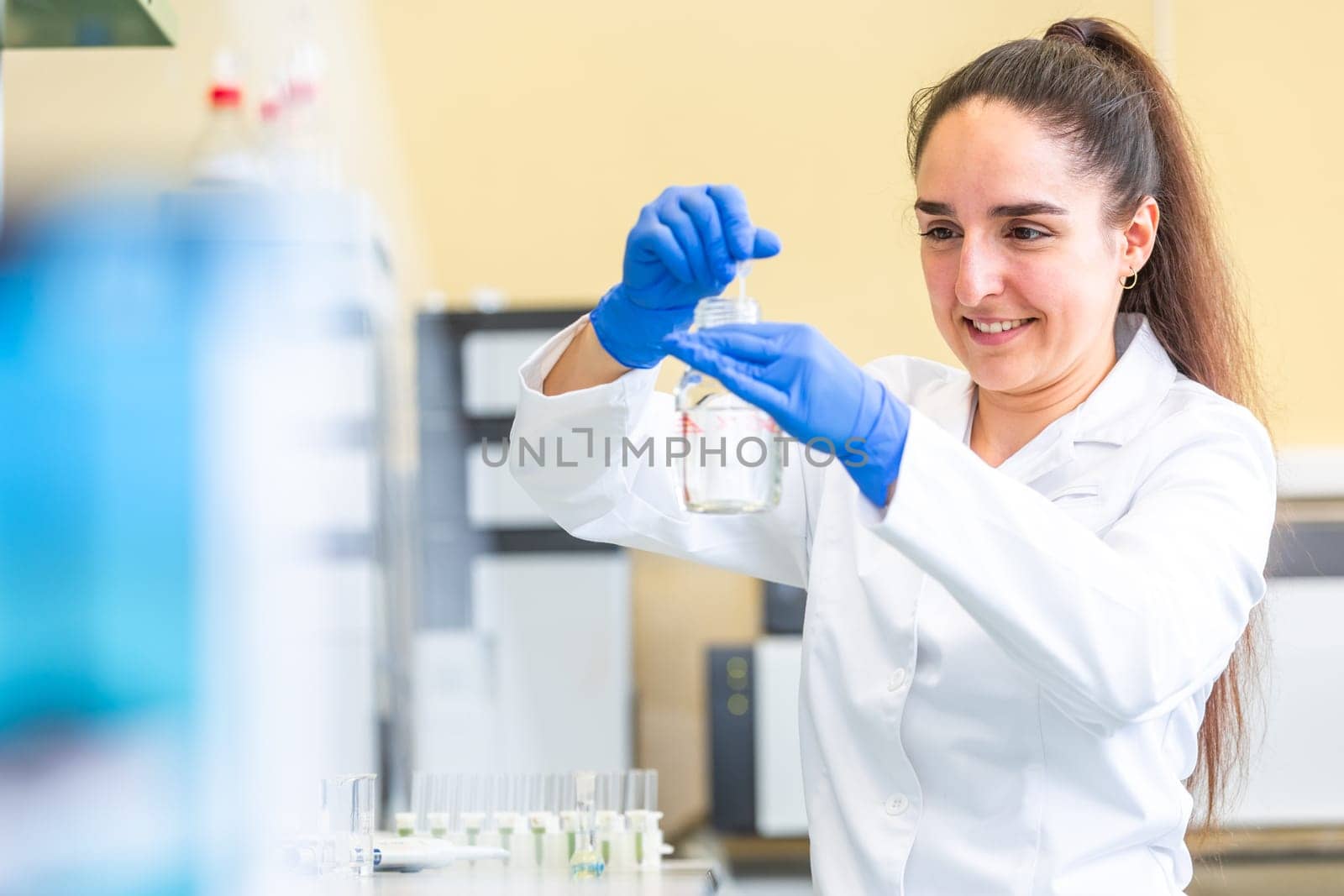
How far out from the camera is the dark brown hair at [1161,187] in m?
1.08

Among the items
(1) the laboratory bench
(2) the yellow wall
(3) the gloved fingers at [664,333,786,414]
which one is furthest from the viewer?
(2) the yellow wall

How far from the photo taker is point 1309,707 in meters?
2.55

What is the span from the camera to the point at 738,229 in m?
0.93

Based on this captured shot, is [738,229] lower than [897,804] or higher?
higher

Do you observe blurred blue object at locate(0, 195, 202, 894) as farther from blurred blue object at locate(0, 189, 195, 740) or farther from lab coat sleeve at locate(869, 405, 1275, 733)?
lab coat sleeve at locate(869, 405, 1275, 733)

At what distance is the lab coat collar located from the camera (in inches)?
Result: 41.7

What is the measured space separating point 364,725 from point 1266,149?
2061mm

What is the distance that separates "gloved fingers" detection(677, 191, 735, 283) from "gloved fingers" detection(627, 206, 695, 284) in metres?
0.02

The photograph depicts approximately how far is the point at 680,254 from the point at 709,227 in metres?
0.03

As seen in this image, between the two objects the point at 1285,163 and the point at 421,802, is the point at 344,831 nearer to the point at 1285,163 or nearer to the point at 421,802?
the point at 421,802

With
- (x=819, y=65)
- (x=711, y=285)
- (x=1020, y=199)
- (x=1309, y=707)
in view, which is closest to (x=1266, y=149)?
(x=819, y=65)

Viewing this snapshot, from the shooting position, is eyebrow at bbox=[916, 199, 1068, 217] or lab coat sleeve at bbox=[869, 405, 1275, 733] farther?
eyebrow at bbox=[916, 199, 1068, 217]

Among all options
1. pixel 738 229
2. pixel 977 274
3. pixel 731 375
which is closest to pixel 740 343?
pixel 731 375

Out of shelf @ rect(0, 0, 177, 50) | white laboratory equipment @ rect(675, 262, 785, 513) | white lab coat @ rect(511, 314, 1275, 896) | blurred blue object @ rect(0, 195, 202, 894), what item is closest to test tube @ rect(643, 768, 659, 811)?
white lab coat @ rect(511, 314, 1275, 896)
